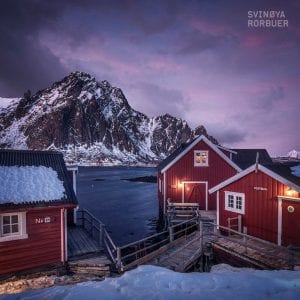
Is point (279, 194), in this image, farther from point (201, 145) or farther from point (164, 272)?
point (201, 145)

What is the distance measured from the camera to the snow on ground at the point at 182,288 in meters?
6.36

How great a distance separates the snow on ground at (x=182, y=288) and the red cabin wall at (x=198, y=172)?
17.6 m

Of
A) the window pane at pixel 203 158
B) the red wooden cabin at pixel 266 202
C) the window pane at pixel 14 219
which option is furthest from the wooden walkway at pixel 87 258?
the window pane at pixel 203 158

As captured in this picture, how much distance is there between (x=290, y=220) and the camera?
14047 millimetres

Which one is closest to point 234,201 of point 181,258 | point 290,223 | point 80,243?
point 290,223

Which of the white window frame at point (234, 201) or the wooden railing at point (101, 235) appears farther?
the white window frame at point (234, 201)

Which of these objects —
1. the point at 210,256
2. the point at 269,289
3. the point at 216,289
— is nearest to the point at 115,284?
the point at 216,289

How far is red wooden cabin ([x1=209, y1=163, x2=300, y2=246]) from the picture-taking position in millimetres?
14008

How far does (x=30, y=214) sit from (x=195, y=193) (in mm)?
16763

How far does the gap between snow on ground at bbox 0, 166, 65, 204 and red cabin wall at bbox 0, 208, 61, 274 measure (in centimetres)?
75

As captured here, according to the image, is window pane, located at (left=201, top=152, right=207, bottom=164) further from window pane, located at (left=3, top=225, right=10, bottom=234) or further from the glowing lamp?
window pane, located at (left=3, top=225, right=10, bottom=234)

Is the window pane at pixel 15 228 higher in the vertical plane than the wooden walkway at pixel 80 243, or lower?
higher

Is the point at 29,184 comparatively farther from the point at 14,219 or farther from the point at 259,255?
the point at 259,255

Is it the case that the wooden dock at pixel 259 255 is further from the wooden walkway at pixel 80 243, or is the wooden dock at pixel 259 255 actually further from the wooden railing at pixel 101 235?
the wooden walkway at pixel 80 243
